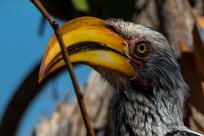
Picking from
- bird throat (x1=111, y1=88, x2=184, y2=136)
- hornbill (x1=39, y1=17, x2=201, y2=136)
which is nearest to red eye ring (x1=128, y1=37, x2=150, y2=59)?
hornbill (x1=39, y1=17, x2=201, y2=136)

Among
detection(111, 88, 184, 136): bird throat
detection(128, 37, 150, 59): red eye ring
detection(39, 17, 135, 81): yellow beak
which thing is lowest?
detection(111, 88, 184, 136): bird throat

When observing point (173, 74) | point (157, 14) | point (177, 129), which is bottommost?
A: point (177, 129)

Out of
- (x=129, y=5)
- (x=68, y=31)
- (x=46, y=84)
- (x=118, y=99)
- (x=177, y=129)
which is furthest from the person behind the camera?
(x=46, y=84)

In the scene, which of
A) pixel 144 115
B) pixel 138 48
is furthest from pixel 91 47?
pixel 144 115

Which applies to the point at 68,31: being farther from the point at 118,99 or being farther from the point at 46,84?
the point at 46,84

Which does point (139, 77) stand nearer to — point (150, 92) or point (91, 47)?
point (150, 92)

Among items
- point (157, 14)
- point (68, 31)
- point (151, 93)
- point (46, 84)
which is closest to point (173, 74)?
point (151, 93)

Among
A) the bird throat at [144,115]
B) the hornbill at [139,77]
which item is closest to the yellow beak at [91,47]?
the hornbill at [139,77]

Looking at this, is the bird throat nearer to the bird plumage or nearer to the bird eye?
the bird plumage
